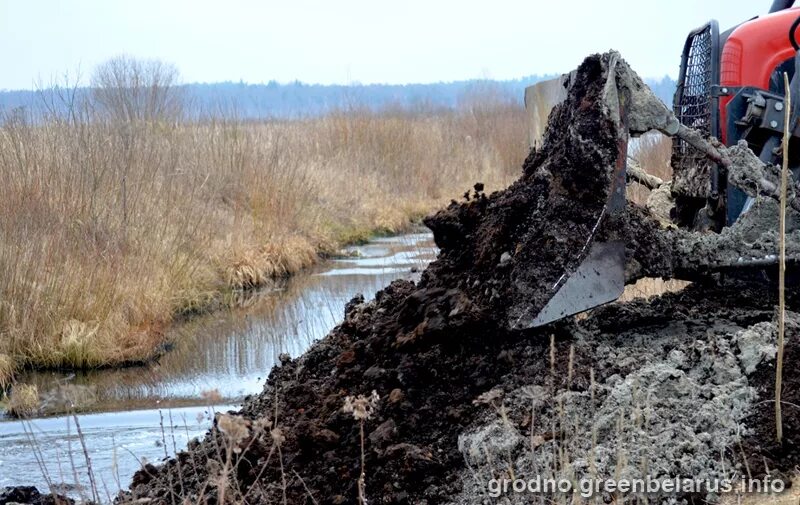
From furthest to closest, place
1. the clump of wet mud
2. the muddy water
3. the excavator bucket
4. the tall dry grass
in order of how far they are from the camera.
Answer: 1. the tall dry grass
2. the muddy water
3. the excavator bucket
4. the clump of wet mud

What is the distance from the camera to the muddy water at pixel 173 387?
233 inches

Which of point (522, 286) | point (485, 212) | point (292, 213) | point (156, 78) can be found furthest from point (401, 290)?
point (156, 78)

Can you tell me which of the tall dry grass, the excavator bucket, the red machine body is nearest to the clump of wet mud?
the excavator bucket

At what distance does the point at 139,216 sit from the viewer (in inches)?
444

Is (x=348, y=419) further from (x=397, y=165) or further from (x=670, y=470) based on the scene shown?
(x=397, y=165)

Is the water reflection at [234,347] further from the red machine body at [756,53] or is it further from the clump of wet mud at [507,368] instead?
the red machine body at [756,53]

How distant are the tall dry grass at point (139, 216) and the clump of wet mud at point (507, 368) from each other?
442cm

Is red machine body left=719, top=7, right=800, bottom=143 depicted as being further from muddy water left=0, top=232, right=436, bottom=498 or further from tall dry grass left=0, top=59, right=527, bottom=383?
tall dry grass left=0, top=59, right=527, bottom=383

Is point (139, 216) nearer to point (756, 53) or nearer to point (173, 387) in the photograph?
point (173, 387)

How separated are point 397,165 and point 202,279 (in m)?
10.7

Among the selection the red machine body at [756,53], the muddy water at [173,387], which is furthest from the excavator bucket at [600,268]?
the muddy water at [173,387]

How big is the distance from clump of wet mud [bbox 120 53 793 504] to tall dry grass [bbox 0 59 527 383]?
174 inches

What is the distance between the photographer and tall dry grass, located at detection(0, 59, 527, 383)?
8.96 m

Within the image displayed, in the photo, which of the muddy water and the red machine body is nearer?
the red machine body
